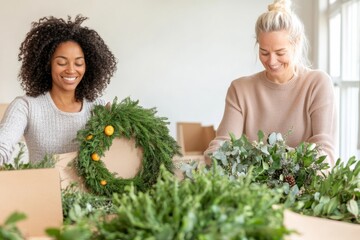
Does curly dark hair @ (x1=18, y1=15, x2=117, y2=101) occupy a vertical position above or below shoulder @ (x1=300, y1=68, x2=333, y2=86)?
above

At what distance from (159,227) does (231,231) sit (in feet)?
0.33

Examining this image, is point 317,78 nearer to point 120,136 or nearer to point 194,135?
point 120,136

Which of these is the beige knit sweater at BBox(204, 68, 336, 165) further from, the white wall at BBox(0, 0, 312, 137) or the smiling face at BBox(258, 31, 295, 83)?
the white wall at BBox(0, 0, 312, 137)

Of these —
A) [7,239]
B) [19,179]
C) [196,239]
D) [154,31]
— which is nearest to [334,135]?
[19,179]

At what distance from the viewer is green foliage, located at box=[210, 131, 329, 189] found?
5.16 ft

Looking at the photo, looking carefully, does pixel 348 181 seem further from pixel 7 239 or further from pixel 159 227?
pixel 7 239

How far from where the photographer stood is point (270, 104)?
2.27 meters

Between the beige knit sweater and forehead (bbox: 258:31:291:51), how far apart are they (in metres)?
0.17

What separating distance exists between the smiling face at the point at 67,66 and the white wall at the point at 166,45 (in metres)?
3.10

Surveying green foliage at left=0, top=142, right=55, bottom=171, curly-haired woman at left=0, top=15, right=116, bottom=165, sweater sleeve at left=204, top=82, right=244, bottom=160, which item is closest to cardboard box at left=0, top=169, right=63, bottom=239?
green foliage at left=0, top=142, right=55, bottom=171

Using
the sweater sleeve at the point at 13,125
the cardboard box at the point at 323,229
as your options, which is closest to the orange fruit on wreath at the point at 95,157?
the sweater sleeve at the point at 13,125

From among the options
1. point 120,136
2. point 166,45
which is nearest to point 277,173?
point 120,136

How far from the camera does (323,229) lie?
1160mm

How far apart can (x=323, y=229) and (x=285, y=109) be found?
111 cm
